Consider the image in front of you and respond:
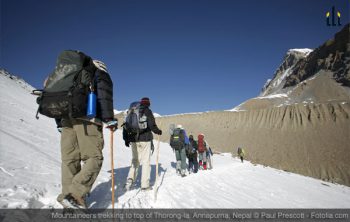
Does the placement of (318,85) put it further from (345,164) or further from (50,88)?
(50,88)

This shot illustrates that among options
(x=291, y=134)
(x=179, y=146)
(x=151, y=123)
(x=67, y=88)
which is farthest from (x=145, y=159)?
(x=291, y=134)

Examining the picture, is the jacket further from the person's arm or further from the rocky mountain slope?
the rocky mountain slope

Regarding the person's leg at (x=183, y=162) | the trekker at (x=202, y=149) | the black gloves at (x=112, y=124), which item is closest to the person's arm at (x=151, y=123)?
the black gloves at (x=112, y=124)

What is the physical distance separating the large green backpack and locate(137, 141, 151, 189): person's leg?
7.47ft

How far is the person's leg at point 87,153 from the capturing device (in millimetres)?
2828

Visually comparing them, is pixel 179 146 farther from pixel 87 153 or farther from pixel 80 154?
pixel 87 153

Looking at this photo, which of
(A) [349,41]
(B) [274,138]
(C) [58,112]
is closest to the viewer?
(C) [58,112]

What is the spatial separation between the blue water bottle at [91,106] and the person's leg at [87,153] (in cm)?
19

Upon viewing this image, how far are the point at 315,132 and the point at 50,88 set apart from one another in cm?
2896

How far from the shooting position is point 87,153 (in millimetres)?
2934

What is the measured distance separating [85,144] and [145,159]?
2111 millimetres

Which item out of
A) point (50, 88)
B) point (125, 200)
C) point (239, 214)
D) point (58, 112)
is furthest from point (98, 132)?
point (239, 214)

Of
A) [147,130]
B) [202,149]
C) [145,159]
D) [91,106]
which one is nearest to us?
[91,106]

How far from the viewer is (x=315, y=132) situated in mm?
25734
